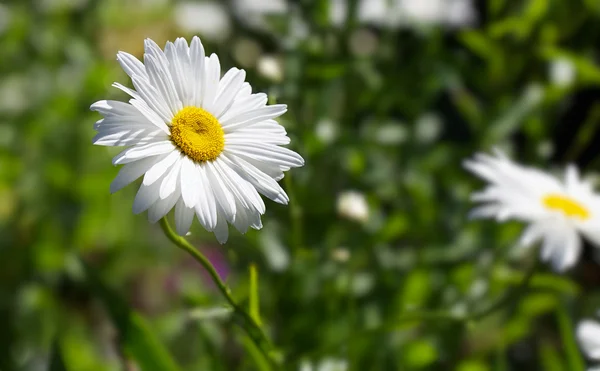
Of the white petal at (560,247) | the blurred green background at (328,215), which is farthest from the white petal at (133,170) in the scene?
the white petal at (560,247)

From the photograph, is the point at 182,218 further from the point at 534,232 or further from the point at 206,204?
the point at 534,232

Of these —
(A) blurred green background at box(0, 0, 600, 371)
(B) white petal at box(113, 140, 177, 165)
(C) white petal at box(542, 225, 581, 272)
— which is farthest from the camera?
(A) blurred green background at box(0, 0, 600, 371)

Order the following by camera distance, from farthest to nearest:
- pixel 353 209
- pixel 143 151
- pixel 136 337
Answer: pixel 353 209 < pixel 136 337 < pixel 143 151

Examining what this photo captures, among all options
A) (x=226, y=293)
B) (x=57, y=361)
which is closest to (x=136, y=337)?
(x=57, y=361)

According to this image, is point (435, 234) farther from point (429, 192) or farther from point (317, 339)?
point (317, 339)

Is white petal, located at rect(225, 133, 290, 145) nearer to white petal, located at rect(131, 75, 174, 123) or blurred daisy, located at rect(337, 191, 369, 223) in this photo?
white petal, located at rect(131, 75, 174, 123)

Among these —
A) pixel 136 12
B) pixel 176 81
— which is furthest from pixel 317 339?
pixel 136 12

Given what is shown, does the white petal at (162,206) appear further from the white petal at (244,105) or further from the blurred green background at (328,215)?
the blurred green background at (328,215)

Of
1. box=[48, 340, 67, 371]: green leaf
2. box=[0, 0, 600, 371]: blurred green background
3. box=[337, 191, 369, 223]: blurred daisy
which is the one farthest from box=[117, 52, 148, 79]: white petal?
box=[337, 191, 369, 223]: blurred daisy
